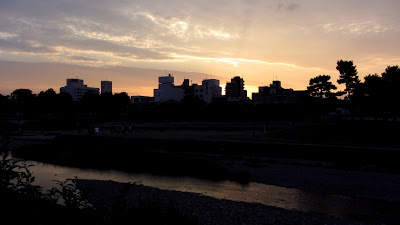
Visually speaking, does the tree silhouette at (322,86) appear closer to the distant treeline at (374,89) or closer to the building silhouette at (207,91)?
the distant treeline at (374,89)

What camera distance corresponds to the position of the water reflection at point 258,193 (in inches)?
663

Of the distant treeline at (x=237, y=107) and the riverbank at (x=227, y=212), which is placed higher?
the distant treeline at (x=237, y=107)

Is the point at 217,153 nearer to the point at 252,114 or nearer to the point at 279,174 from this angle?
the point at 279,174

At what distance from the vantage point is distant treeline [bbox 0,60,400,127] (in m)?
47.3

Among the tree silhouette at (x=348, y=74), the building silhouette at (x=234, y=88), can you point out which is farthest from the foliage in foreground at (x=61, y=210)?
the building silhouette at (x=234, y=88)

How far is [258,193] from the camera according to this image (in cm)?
2023

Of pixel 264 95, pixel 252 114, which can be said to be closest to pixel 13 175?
pixel 252 114

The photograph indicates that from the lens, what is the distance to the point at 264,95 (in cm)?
11500

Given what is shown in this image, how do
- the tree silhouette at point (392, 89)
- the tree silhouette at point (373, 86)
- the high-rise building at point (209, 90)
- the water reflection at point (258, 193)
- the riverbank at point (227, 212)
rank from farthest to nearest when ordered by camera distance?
the high-rise building at point (209, 90) → the tree silhouette at point (373, 86) → the tree silhouette at point (392, 89) → the water reflection at point (258, 193) → the riverbank at point (227, 212)

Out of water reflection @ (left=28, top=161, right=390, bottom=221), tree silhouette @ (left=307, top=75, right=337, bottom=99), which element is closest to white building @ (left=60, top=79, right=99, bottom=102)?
tree silhouette @ (left=307, top=75, right=337, bottom=99)

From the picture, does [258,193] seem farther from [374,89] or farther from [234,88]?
[234,88]

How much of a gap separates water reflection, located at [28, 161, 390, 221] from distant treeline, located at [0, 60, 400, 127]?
2920cm

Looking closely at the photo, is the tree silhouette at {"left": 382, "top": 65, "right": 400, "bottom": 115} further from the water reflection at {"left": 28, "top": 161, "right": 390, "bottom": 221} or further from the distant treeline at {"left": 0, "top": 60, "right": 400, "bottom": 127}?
the water reflection at {"left": 28, "top": 161, "right": 390, "bottom": 221}

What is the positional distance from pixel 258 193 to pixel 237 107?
232ft
